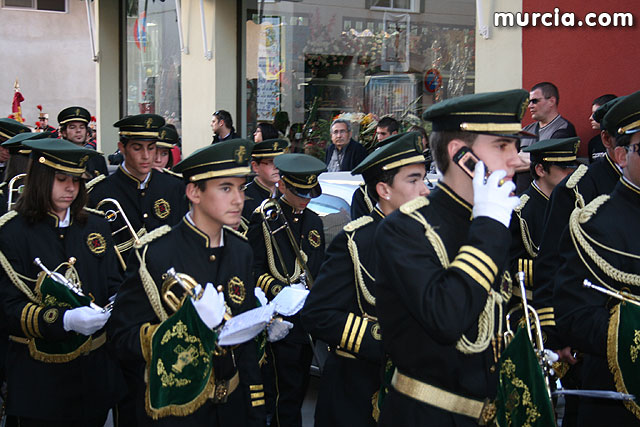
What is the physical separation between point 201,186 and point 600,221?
1.78 meters

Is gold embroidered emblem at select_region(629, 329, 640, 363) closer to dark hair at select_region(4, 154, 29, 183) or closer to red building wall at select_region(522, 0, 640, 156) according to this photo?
dark hair at select_region(4, 154, 29, 183)

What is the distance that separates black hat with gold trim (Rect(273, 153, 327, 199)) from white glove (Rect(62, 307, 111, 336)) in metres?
1.77

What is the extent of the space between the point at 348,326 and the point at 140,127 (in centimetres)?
309

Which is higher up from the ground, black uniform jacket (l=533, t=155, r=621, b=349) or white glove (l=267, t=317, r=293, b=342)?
black uniform jacket (l=533, t=155, r=621, b=349)

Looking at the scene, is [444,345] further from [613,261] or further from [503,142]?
[613,261]

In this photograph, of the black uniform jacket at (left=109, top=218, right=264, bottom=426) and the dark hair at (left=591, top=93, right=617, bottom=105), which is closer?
the black uniform jacket at (left=109, top=218, right=264, bottom=426)

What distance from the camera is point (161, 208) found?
6.36 m

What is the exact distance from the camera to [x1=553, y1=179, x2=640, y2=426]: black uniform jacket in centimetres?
325

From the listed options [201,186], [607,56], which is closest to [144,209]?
[201,186]

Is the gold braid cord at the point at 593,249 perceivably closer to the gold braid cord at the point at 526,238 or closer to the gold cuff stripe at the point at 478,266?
the gold cuff stripe at the point at 478,266

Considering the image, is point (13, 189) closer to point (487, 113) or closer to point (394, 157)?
point (394, 157)

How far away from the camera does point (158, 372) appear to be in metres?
3.48

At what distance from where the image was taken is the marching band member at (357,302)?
388cm

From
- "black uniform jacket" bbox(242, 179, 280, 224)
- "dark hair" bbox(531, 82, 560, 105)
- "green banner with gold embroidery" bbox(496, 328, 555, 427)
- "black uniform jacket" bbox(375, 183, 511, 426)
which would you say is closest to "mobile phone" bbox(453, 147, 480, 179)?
"black uniform jacket" bbox(375, 183, 511, 426)
